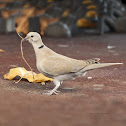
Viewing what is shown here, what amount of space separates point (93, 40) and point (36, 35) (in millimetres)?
5866

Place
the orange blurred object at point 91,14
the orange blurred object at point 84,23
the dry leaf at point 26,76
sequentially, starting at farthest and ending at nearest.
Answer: the orange blurred object at point 84,23, the orange blurred object at point 91,14, the dry leaf at point 26,76

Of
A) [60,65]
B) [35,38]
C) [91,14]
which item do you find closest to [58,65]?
[60,65]

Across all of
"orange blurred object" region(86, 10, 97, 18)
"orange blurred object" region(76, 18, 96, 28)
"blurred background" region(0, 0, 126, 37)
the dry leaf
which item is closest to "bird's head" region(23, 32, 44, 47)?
the dry leaf

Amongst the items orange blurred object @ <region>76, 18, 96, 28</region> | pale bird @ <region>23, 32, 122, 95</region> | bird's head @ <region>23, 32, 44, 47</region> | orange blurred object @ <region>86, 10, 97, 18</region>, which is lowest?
orange blurred object @ <region>76, 18, 96, 28</region>

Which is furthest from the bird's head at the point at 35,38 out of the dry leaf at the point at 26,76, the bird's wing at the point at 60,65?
the dry leaf at the point at 26,76

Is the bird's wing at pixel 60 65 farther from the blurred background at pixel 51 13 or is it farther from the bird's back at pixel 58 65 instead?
the blurred background at pixel 51 13

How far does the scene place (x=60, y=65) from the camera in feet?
11.6

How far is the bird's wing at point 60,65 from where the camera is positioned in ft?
11.5

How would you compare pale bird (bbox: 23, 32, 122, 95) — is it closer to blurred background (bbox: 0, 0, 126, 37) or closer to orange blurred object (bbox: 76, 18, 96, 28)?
blurred background (bbox: 0, 0, 126, 37)

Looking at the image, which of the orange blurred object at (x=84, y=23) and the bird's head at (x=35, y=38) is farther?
the orange blurred object at (x=84, y=23)

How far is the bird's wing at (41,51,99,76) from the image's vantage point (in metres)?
3.51

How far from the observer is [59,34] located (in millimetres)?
10094

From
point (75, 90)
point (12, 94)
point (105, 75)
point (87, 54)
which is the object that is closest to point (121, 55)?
point (87, 54)

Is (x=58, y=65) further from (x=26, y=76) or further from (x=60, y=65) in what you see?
(x=26, y=76)
